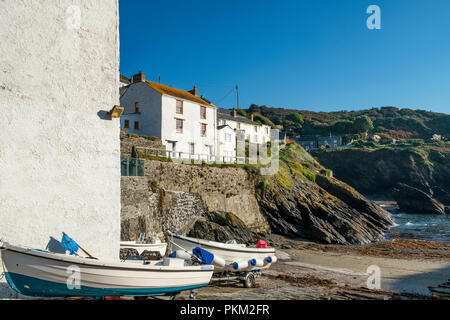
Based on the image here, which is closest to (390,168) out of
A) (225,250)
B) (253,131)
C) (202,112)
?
(253,131)

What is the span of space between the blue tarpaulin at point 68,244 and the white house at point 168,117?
20.3 metres

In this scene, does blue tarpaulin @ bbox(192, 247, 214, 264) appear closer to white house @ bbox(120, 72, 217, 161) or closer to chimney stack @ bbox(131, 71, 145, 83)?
white house @ bbox(120, 72, 217, 161)

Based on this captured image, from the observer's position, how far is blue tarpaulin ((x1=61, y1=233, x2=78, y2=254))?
655 cm

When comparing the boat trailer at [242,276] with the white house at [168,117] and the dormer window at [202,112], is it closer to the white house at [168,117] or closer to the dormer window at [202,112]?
the white house at [168,117]

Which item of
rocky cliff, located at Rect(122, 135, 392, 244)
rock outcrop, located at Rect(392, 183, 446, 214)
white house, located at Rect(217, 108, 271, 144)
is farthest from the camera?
rock outcrop, located at Rect(392, 183, 446, 214)

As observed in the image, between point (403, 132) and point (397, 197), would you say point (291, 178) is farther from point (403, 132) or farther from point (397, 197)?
point (403, 132)

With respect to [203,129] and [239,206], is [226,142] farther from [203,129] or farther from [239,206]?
[239,206]

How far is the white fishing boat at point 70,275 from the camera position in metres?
5.70

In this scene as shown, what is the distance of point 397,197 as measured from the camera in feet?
186

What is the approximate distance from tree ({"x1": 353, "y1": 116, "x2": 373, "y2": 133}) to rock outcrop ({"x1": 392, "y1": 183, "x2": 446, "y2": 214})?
59350 millimetres

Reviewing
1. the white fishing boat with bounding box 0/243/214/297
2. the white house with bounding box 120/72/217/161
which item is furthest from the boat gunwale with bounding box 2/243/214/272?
the white house with bounding box 120/72/217/161

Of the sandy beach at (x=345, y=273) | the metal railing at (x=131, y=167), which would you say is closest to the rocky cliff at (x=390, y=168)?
the sandy beach at (x=345, y=273)

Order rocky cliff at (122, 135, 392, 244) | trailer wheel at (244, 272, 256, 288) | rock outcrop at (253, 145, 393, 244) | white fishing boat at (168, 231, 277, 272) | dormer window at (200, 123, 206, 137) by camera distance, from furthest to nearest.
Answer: dormer window at (200, 123, 206, 137) < rock outcrop at (253, 145, 393, 244) < rocky cliff at (122, 135, 392, 244) < trailer wheel at (244, 272, 256, 288) < white fishing boat at (168, 231, 277, 272)
